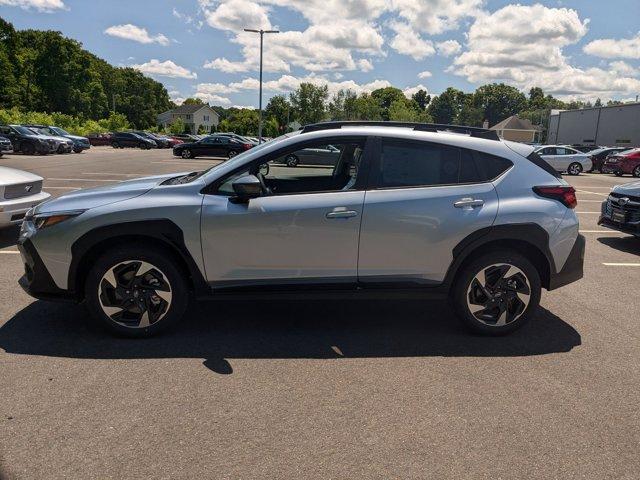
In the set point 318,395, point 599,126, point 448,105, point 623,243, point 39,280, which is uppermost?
point 448,105

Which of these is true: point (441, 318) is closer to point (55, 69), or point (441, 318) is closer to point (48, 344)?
point (48, 344)

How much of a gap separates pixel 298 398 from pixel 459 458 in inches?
40.9

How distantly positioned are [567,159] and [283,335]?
2582 centimetres

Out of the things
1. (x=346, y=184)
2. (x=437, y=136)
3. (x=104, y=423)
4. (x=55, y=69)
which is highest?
(x=55, y=69)

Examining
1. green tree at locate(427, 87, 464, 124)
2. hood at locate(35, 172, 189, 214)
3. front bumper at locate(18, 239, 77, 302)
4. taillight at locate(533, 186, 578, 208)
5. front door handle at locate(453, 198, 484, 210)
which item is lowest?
front bumper at locate(18, 239, 77, 302)

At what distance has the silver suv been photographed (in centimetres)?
382

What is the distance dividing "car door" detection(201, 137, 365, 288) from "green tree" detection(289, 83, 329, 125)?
68.1 m

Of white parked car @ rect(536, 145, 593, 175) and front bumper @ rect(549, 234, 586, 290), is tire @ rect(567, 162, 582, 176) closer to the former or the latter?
white parked car @ rect(536, 145, 593, 175)

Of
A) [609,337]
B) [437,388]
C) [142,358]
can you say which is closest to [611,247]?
[609,337]

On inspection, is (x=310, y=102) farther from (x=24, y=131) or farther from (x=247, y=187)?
(x=247, y=187)

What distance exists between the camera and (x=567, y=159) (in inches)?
1016

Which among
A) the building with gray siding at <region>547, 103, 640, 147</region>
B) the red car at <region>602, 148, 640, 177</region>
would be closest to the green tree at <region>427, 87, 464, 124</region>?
the building with gray siding at <region>547, 103, 640, 147</region>

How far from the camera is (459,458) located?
2.62m

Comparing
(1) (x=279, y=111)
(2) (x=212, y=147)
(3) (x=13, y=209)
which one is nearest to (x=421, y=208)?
(3) (x=13, y=209)
